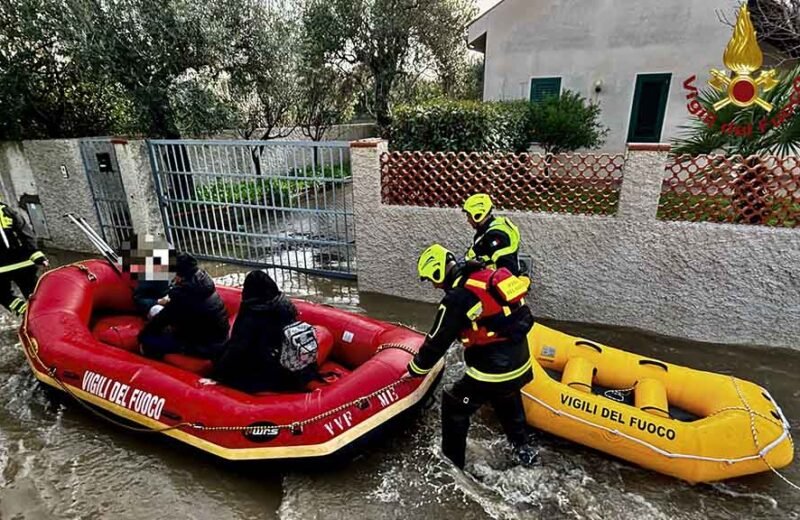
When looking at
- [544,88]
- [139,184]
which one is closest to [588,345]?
[139,184]

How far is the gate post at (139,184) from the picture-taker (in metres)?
6.63

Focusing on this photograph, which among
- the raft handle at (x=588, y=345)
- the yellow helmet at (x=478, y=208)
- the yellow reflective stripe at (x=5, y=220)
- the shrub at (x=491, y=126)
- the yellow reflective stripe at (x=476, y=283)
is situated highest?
the shrub at (x=491, y=126)

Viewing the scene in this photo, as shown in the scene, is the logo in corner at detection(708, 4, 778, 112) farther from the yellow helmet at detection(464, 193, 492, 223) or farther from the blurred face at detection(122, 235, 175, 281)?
the blurred face at detection(122, 235, 175, 281)

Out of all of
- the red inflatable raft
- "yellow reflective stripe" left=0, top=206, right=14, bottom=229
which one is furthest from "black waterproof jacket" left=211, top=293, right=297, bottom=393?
"yellow reflective stripe" left=0, top=206, right=14, bottom=229

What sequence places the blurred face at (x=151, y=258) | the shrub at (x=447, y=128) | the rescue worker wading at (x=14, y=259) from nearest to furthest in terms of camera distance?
the blurred face at (x=151, y=258) < the rescue worker wading at (x=14, y=259) < the shrub at (x=447, y=128)

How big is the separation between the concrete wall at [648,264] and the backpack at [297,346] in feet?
8.71

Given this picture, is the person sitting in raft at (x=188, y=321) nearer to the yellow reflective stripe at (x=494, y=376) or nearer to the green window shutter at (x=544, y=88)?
the yellow reflective stripe at (x=494, y=376)

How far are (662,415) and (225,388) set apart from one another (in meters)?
2.87

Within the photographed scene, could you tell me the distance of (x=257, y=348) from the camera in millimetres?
3047

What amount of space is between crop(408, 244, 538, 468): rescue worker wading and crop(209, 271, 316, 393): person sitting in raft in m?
0.89

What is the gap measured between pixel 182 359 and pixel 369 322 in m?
1.48

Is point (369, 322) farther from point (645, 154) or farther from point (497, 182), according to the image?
point (645, 154)

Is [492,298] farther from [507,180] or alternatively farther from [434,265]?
[507,180]

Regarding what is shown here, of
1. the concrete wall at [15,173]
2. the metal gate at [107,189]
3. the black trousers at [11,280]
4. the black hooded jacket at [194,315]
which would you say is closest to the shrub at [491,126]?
the black hooded jacket at [194,315]
